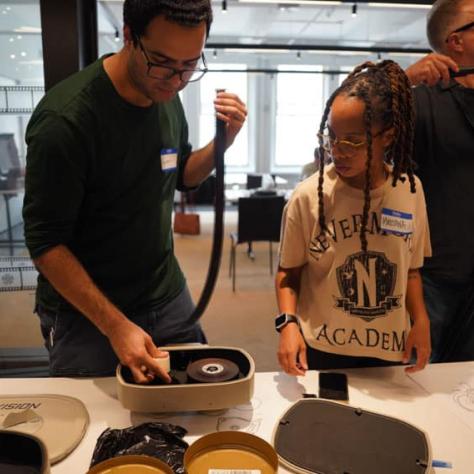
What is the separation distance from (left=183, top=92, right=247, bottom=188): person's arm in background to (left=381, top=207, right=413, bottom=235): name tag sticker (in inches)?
15.0

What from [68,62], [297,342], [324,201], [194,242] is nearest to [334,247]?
[324,201]

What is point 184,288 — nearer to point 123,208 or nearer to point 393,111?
point 123,208

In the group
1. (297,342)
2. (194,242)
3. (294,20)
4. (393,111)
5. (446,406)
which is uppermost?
(294,20)

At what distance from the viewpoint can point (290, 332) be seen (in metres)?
1.07

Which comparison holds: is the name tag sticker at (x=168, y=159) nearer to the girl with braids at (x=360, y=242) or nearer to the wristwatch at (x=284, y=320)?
the girl with braids at (x=360, y=242)

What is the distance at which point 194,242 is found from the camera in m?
5.87

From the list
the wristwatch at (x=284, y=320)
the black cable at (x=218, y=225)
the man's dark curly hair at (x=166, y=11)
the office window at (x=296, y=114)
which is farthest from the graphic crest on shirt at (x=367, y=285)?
the office window at (x=296, y=114)

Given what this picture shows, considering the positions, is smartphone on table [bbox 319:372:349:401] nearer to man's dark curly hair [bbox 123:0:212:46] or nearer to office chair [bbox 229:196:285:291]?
man's dark curly hair [bbox 123:0:212:46]

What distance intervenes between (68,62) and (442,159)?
1.25 m

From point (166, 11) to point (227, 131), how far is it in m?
0.28

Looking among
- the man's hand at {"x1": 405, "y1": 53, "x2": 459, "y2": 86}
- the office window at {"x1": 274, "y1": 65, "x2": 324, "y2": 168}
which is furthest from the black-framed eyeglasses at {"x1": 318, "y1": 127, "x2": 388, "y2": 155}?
the office window at {"x1": 274, "y1": 65, "x2": 324, "y2": 168}

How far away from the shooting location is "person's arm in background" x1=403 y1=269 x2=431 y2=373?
1.08m

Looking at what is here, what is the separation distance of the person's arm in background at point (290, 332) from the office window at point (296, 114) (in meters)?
7.81

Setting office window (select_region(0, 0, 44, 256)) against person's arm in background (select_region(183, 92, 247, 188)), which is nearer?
person's arm in background (select_region(183, 92, 247, 188))
